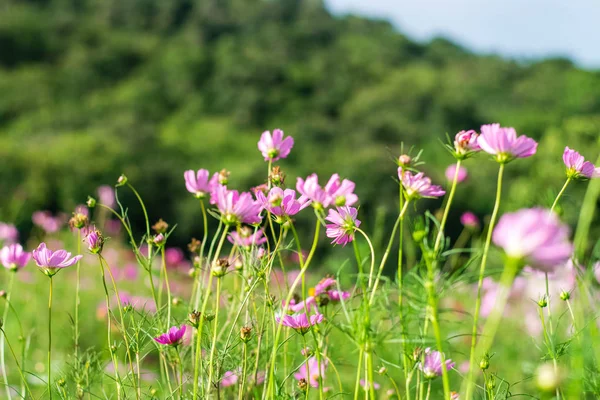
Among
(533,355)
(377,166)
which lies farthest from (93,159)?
(533,355)

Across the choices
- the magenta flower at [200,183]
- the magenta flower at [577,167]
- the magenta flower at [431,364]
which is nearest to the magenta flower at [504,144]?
the magenta flower at [577,167]

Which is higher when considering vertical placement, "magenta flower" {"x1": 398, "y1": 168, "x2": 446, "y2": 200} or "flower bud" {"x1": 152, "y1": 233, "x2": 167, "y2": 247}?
"magenta flower" {"x1": 398, "y1": 168, "x2": 446, "y2": 200}

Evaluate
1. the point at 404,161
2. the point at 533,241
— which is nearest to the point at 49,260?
the point at 404,161

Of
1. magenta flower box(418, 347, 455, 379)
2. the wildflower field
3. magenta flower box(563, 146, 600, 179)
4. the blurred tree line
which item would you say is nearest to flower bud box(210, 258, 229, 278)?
the wildflower field

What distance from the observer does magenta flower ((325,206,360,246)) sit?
607 mm

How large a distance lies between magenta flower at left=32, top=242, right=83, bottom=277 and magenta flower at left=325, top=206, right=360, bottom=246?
0.92 ft

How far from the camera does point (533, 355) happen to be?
2.16 meters

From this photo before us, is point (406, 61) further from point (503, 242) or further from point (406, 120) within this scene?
point (503, 242)

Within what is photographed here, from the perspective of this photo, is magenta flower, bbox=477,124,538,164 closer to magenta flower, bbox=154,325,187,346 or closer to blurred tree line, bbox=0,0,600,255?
magenta flower, bbox=154,325,187,346

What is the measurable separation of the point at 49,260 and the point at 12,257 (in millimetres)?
213

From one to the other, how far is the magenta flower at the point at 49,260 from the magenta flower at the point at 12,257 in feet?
0.61

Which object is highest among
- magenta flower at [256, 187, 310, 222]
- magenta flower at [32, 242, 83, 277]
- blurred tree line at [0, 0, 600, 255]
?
magenta flower at [256, 187, 310, 222]

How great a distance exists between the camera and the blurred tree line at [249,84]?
14930mm

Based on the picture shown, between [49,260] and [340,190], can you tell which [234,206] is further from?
[49,260]
